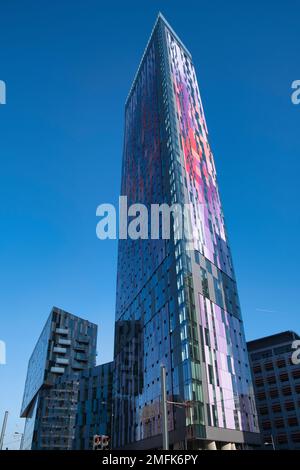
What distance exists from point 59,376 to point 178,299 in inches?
3319

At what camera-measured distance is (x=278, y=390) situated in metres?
75.1

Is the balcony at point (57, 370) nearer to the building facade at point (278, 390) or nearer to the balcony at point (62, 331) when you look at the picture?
the balcony at point (62, 331)

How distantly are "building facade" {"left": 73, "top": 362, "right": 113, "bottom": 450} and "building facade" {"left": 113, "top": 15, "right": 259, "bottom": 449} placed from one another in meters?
28.7

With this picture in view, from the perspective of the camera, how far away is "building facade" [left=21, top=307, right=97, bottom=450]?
110m

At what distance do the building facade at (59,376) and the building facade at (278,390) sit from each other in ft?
201

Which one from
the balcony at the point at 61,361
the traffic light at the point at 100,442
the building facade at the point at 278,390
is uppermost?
the balcony at the point at 61,361

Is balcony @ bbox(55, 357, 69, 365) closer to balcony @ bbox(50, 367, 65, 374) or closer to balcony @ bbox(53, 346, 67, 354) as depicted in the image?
balcony @ bbox(50, 367, 65, 374)

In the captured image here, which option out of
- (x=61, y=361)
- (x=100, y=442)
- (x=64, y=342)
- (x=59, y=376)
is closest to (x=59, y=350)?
(x=64, y=342)

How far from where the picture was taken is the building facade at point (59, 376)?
110m

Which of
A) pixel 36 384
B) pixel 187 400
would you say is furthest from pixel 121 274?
pixel 36 384

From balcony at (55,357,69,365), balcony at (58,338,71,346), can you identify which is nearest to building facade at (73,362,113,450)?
balcony at (55,357,69,365)

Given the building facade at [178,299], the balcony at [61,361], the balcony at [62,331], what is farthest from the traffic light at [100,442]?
the balcony at [62,331]

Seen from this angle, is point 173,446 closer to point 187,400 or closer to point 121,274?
point 187,400
